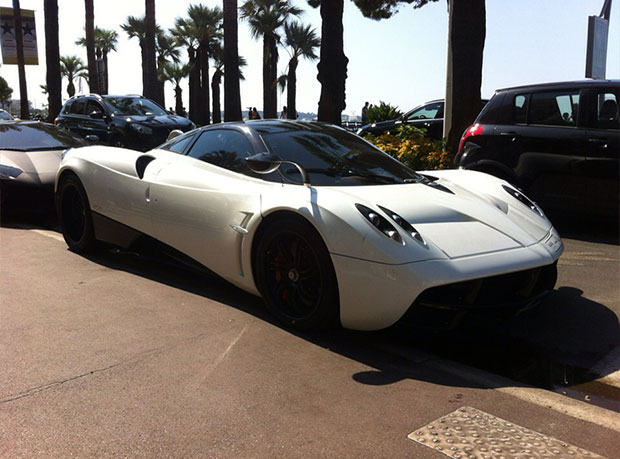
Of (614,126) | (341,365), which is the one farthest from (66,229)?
(614,126)

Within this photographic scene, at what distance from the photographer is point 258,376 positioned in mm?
3168

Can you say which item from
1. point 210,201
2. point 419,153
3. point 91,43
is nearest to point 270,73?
point 91,43

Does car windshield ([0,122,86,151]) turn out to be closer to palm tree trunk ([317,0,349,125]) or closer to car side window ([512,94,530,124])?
car side window ([512,94,530,124])

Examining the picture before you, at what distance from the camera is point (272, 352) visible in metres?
3.47

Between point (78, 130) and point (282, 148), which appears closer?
point (282, 148)

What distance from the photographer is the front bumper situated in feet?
10.6

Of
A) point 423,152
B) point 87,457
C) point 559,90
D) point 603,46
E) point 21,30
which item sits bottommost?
point 87,457

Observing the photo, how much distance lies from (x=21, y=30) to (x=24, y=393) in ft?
106

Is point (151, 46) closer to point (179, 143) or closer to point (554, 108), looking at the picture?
point (554, 108)

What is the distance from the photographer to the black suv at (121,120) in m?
14.0

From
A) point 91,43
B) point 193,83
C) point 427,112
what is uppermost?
point 91,43

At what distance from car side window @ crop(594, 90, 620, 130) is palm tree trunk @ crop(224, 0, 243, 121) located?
14.4m

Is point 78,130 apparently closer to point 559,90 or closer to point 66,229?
point 66,229

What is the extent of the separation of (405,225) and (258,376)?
1117 mm
